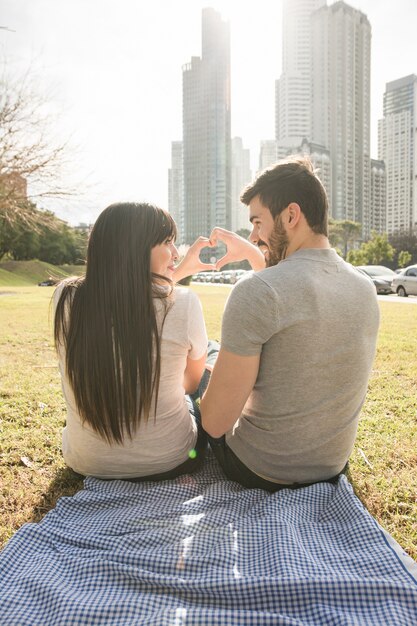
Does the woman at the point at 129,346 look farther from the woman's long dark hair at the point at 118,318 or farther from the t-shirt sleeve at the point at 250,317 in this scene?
the t-shirt sleeve at the point at 250,317

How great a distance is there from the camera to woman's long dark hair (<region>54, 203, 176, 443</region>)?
6.23ft

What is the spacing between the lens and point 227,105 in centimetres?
10306

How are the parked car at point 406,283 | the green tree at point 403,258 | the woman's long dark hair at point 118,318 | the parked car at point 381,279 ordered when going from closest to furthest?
the woman's long dark hair at point 118,318 → the parked car at point 406,283 → the parked car at point 381,279 → the green tree at point 403,258

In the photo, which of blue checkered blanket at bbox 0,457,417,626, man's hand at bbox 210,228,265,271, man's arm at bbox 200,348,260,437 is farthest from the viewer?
man's hand at bbox 210,228,265,271

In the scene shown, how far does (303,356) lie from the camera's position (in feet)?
5.87

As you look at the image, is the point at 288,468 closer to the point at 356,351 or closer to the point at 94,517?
the point at 356,351

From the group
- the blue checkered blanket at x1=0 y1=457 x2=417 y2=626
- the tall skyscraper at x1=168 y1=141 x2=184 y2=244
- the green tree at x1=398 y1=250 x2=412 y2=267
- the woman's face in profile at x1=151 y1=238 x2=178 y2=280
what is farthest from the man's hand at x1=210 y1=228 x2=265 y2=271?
the tall skyscraper at x1=168 y1=141 x2=184 y2=244

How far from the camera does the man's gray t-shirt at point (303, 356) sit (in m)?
1.70

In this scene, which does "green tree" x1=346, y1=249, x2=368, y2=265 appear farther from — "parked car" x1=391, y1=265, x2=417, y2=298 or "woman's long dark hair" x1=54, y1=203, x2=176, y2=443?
"woman's long dark hair" x1=54, y1=203, x2=176, y2=443

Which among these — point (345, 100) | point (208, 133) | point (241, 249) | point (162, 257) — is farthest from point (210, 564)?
point (208, 133)

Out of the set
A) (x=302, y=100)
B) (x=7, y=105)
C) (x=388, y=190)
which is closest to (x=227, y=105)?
(x=302, y=100)

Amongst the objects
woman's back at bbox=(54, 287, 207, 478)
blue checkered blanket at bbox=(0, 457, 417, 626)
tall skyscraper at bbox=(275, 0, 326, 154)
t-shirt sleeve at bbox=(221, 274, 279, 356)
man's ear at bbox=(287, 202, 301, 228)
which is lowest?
blue checkered blanket at bbox=(0, 457, 417, 626)

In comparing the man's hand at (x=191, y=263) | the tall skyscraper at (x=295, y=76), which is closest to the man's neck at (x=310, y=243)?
the man's hand at (x=191, y=263)

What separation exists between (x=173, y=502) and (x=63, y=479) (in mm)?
1006
